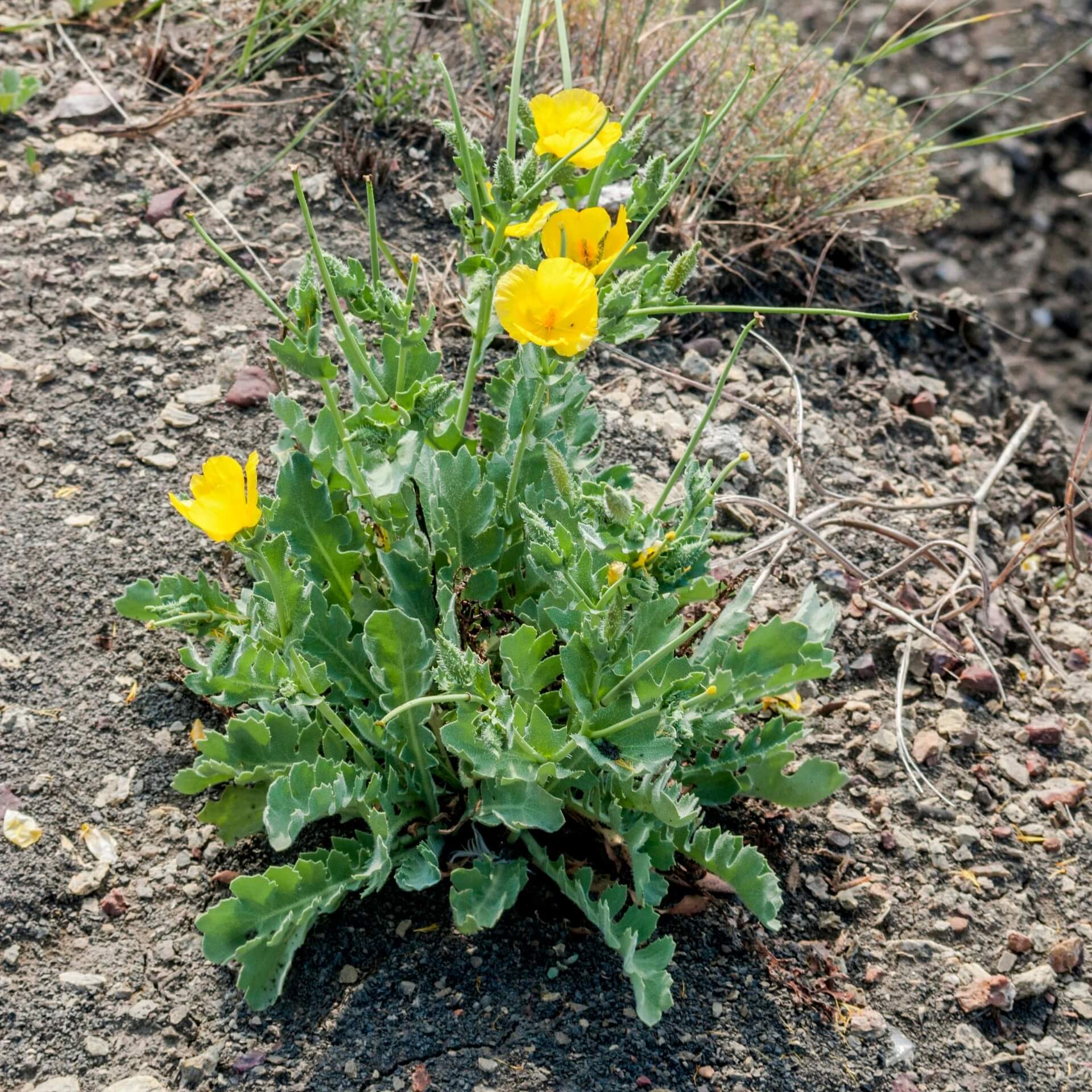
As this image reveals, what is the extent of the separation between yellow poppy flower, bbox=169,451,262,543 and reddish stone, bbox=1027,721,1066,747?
1774mm

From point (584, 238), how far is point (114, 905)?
1340 mm

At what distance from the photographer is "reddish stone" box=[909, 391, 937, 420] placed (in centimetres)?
328

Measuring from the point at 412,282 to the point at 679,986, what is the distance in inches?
48.2

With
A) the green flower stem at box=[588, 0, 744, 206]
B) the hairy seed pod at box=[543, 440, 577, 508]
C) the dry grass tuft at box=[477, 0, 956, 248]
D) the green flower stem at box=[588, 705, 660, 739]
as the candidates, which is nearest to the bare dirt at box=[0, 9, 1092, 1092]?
the dry grass tuft at box=[477, 0, 956, 248]

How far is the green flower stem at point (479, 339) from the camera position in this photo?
1850mm

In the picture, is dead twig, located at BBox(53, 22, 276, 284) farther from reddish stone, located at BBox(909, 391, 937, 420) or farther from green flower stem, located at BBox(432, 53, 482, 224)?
reddish stone, located at BBox(909, 391, 937, 420)

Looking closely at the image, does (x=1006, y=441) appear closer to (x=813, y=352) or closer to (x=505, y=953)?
(x=813, y=352)

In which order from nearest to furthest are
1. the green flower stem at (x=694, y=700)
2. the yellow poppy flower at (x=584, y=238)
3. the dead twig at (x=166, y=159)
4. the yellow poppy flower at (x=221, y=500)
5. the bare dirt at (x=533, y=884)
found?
the yellow poppy flower at (x=221, y=500) < the green flower stem at (x=694, y=700) < the yellow poppy flower at (x=584, y=238) < the bare dirt at (x=533, y=884) < the dead twig at (x=166, y=159)

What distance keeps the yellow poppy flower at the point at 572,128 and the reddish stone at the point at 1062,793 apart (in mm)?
1578

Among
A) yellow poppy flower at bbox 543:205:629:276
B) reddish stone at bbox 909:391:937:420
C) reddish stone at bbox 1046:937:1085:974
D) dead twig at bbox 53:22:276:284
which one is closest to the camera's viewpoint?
yellow poppy flower at bbox 543:205:629:276

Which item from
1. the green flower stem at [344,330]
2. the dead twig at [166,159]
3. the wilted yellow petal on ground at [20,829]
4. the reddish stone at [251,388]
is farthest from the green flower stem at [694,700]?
the dead twig at [166,159]

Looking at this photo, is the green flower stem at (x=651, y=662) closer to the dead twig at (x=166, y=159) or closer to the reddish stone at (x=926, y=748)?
the reddish stone at (x=926, y=748)

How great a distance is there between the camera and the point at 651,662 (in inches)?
67.6

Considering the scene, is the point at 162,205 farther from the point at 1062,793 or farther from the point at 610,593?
the point at 1062,793
